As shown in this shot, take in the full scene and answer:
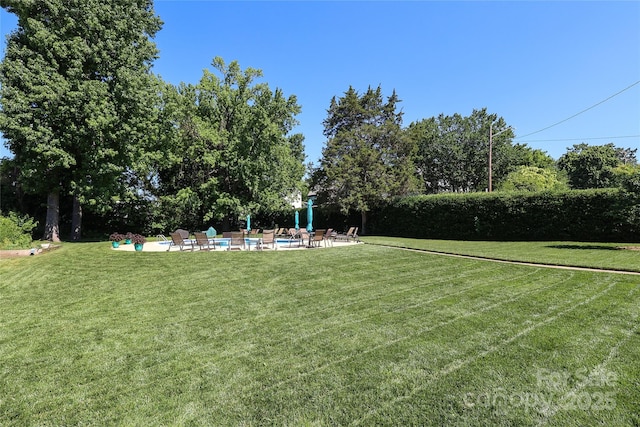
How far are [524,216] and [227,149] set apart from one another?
19.3 meters

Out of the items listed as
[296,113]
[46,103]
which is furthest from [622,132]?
[46,103]

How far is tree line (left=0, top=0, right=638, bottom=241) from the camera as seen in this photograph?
16.3m

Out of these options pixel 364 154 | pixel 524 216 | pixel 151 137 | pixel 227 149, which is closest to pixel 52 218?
pixel 151 137

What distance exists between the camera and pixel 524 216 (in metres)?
18.0

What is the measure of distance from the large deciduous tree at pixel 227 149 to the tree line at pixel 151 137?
93 mm

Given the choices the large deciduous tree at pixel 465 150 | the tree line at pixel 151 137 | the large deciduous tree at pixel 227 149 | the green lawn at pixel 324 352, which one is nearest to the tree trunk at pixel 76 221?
the tree line at pixel 151 137

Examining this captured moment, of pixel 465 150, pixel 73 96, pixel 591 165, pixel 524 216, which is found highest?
pixel 465 150

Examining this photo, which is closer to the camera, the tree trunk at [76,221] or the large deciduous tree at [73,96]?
the large deciduous tree at [73,96]

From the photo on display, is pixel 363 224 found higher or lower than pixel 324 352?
higher

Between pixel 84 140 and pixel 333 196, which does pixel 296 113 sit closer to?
pixel 333 196

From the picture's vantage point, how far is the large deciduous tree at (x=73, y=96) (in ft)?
51.9

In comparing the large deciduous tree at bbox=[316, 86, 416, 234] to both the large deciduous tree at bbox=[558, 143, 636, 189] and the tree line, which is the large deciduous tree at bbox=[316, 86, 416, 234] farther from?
the large deciduous tree at bbox=[558, 143, 636, 189]

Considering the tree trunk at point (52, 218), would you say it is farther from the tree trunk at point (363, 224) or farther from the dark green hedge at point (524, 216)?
the dark green hedge at point (524, 216)

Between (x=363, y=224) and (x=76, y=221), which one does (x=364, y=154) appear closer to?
(x=363, y=224)
